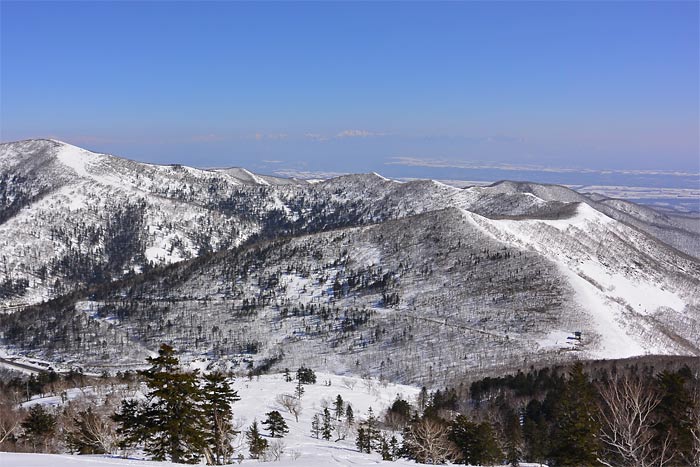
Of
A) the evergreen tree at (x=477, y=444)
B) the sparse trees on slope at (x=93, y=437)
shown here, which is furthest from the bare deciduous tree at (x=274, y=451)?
the evergreen tree at (x=477, y=444)

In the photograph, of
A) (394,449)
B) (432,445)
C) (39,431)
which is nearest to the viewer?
(39,431)

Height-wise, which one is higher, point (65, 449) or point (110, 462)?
point (110, 462)

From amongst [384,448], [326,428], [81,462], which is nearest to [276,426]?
[326,428]

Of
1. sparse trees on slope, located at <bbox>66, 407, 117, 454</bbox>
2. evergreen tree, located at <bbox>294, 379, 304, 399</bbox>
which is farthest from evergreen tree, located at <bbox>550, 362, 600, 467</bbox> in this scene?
evergreen tree, located at <bbox>294, 379, 304, 399</bbox>

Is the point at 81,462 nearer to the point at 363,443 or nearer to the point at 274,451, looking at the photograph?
the point at 274,451

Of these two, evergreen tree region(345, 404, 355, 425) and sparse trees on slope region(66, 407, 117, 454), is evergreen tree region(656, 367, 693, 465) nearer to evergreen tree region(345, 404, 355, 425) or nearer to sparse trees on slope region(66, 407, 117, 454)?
sparse trees on slope region(66, 407, 117, 454)

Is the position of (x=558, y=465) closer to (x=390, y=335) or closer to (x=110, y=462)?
(x=110, y=462)

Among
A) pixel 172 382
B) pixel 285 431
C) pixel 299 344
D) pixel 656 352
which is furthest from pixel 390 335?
pixel 172 382

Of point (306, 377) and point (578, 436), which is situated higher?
point (578, 436)
